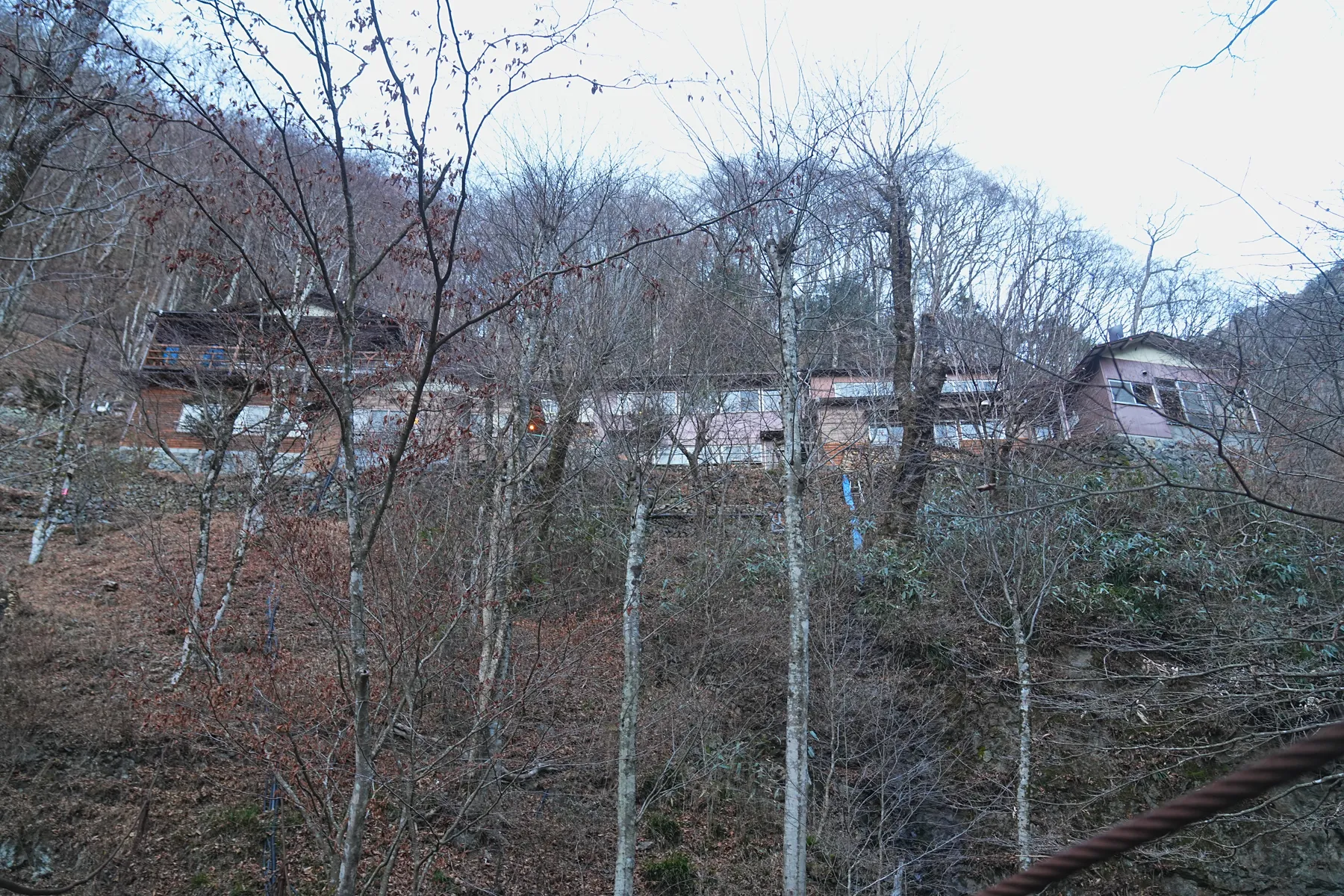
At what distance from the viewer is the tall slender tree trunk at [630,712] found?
304 inches

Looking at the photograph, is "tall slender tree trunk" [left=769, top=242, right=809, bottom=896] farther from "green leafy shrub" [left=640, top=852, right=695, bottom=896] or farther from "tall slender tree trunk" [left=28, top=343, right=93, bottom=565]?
"tall slender tree trunk" [left=28, top=343, right=93, bottom=565]

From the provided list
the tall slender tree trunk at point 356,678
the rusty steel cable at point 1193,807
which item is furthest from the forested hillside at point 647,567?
the rusty steel cable at point 1193,807

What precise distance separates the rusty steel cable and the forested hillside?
3.54 meters

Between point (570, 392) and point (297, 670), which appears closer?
point (297, 670)

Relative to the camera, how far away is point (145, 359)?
21.2 m

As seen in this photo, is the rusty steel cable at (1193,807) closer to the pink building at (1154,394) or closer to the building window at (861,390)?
the pink building at (1154,394)

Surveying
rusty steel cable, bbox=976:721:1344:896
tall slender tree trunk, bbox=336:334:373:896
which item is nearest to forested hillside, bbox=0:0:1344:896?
tall slender tree trunk, bbox=336:334:373:896

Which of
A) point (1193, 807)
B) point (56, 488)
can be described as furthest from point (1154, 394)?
point (56, 488)

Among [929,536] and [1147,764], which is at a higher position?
[929,536]

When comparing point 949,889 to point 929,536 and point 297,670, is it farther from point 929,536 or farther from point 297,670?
point 297,670

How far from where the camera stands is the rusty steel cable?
782 millimetres

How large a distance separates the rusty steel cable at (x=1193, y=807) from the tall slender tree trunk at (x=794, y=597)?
6977mm

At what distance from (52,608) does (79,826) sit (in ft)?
17.6

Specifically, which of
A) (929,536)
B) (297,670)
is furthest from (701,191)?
(297,670)
